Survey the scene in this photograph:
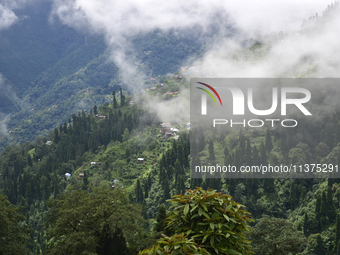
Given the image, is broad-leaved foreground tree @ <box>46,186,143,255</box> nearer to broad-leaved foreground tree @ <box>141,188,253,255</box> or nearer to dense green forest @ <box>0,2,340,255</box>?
dense green forest @ <box>0,2,340,255</box>

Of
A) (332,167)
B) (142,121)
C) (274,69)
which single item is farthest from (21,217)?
(274,69)

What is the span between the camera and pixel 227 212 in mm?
10172

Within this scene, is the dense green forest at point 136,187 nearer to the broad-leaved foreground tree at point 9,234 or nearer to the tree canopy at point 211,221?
the tree canopy at point 211,221

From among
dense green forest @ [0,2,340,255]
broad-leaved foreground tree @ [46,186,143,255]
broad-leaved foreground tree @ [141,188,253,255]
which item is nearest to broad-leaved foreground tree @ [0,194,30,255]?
dense green forest @ [0,2,340,255]

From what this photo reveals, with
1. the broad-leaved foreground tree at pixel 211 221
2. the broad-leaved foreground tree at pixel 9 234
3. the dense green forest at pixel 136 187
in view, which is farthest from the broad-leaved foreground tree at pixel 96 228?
the broad-leaved foreground tree at pixel 211 221

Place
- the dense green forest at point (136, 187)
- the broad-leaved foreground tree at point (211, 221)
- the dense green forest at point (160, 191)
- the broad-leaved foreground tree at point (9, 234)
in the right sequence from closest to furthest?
the broad-leaved foreground tree at point (211, 221)
the dense green forest at point (160, 191)
the broad-leaved foreground tree at point (9, 234)
the dense green forest at point (136, 187)

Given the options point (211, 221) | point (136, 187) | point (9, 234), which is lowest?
point (136, 187)

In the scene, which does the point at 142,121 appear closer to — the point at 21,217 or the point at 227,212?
the point at 21,217

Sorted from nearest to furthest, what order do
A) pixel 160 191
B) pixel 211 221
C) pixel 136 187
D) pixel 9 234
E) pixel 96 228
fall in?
pixel 211 221 → pixel 9 234 → pixel 96 228 → pixel 160 191 → pixel 136 187

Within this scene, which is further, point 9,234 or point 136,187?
point 136,187

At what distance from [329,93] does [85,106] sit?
469ft

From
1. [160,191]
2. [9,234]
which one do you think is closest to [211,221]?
[9,234]

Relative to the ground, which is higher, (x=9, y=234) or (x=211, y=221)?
(x=211, y=221)

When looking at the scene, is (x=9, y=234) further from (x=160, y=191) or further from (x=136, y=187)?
(x=136, y=187)
